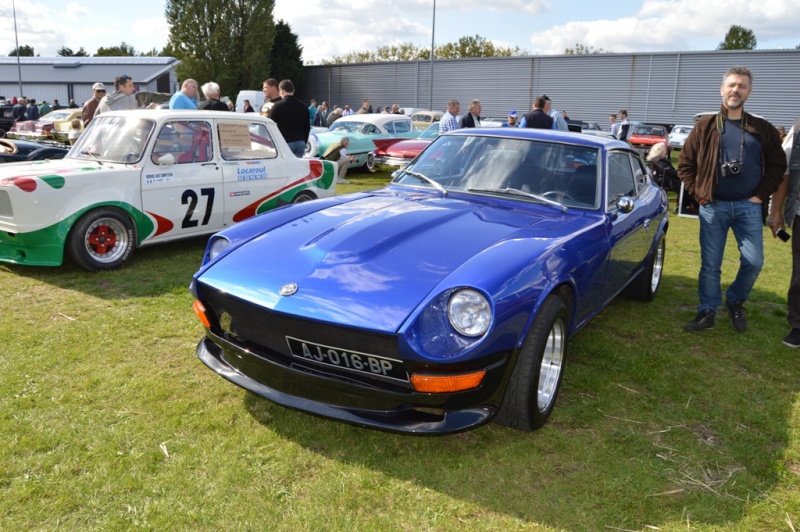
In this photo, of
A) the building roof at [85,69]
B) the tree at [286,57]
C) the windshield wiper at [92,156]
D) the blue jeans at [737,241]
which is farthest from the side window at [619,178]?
the building roof at [85,69]

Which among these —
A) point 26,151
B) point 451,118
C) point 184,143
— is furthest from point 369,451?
point 451,118

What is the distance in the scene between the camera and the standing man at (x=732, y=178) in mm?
4469

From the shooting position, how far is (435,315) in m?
2.69

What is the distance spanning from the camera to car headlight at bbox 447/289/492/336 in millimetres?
2684

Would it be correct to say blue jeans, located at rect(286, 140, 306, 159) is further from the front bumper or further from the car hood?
the front bumper

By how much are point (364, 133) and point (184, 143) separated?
369 inches

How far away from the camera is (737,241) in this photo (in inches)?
186

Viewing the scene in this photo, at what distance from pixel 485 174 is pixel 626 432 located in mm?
1944

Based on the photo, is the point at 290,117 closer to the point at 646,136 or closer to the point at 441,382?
the point at 441,382

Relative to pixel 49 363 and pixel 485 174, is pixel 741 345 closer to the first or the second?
pixel 485 174

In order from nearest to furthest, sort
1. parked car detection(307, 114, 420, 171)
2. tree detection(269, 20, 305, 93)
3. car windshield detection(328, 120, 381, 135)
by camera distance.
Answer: parked car detection(307, 114, 420, 171)
car windshield detection(328, 120, 381, 135)
tree detection(269, 20, 305, 93)

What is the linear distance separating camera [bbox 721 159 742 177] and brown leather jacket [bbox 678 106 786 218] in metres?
0.06

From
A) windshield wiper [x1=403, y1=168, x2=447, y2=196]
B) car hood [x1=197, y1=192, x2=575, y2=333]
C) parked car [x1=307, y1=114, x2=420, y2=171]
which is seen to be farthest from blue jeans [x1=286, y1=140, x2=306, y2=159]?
car hood [x1=197, y1=192, x2=575, y2=333]

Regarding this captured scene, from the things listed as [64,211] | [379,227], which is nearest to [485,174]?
[379,227]
